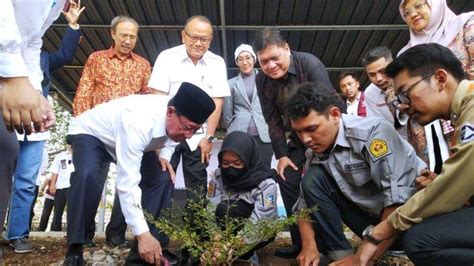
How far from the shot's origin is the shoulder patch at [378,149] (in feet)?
8.08

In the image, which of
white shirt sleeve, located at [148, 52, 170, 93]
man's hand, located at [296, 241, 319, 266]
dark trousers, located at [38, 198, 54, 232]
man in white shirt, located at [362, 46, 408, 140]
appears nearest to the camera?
man's hand, located at [296, 241, 319, 266]

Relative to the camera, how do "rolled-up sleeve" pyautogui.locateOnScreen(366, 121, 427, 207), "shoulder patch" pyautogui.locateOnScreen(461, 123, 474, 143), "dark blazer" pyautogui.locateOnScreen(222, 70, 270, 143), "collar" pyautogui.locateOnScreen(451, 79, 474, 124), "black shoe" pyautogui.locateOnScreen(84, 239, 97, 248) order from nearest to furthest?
"shoulder patch" pyautogui.locateOnScreen(461, 123, 474, 143)
"collar" pyautogui.locateOnScreen(451, 79, 474, 124)
"rolled-up sleeve" pyautogui.locateOnScreen(366, 121, 427, 207)
"black shoe" pyautogui.locateOnScreen(84, 239, 97, 248)
"dark blazer" pyautogui.locateOnScreen(222, 70, 270, 143)

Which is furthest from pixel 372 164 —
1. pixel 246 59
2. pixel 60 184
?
pixel 60 184

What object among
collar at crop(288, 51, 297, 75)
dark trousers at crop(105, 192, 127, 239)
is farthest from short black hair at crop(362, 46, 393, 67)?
dark trousers at crop(105, 192, 127, 239)

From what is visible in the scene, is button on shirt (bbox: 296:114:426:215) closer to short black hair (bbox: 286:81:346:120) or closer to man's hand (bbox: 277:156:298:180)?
short black hair (bbox: 286:81:346:120)

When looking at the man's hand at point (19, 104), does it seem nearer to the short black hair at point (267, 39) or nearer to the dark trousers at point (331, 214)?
the dark trousers at point (331, 214)

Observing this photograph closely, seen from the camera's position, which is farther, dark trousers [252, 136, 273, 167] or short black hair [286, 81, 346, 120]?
dark trousers [252, 136, 273, 167]

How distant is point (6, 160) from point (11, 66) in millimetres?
416

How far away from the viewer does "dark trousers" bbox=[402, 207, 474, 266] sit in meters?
1.98

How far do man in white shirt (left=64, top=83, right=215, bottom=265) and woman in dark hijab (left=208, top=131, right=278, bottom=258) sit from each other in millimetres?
446

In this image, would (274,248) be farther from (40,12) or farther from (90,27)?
(90,27)

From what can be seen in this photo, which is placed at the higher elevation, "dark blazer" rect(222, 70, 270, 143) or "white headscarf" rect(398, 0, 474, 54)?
"white headscarf" rect(398, 0, 474, 54)

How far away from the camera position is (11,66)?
154 centimetres

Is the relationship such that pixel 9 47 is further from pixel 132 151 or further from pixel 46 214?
pixel 46 214
